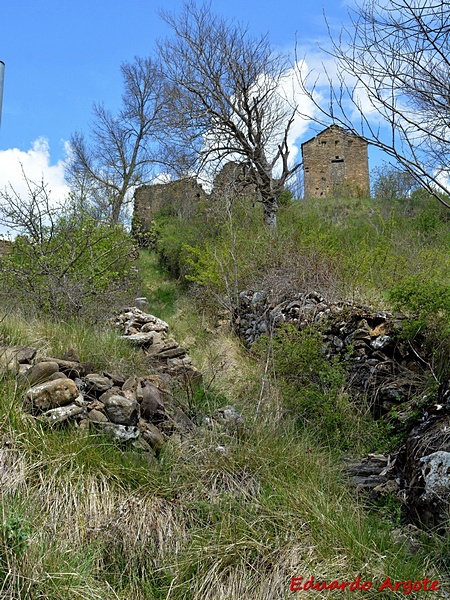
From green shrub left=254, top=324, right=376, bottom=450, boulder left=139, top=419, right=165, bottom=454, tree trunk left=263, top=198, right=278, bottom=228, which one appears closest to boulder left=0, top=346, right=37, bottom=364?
boulder left=139, top=419, right=165, bottom=454

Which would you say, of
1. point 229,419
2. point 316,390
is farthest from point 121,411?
point 316,390

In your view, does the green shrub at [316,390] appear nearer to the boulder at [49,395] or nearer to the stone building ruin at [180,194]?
the boulder at [49,395]

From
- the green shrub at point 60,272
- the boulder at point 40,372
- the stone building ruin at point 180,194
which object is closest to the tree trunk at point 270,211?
the stone building ruin at point 180,194

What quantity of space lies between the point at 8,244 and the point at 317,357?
5611mm

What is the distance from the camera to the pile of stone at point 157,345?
18.0 feet

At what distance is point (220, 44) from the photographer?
14.0 metres

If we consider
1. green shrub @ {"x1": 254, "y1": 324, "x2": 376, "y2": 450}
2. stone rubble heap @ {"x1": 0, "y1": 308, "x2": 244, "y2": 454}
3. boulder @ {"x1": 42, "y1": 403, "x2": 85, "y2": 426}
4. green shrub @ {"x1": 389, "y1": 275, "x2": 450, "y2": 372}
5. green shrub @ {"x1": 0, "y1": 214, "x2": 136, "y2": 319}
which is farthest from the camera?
green shrub @ {"x1": 0, "y1": 214, "x2": 136, "y2": 319}

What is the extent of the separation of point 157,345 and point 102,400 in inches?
101

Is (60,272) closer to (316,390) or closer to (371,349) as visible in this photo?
(316,390)

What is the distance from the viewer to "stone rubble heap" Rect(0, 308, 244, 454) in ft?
11.6

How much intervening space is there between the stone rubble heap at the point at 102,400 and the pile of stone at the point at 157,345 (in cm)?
42

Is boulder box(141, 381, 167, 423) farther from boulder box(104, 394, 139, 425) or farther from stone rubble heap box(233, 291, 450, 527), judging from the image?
stone rubble heap box(233, 291, 450, 527)

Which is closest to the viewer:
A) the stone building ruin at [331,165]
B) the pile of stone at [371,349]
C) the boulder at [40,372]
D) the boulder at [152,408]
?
the boulder at [40,372]

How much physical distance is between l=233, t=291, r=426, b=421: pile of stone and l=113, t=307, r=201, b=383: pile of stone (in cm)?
107
